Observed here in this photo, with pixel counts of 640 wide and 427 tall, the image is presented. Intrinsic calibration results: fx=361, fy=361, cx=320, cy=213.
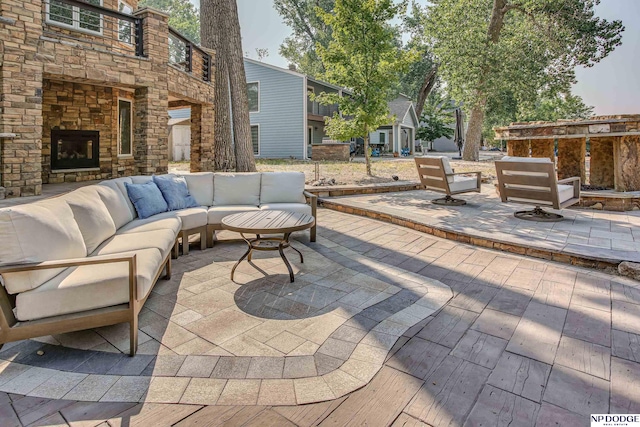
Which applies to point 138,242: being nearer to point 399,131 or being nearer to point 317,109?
point 317,109

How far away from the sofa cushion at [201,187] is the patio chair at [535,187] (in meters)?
4.24

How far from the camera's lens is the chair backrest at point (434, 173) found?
6305mm

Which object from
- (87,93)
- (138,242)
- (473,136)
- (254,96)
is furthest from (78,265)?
(254,96)

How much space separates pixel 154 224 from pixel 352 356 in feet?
7.89

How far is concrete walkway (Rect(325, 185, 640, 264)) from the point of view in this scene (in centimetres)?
377

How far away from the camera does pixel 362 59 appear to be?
9141mm

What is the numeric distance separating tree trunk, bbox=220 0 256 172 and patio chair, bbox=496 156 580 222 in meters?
5.66

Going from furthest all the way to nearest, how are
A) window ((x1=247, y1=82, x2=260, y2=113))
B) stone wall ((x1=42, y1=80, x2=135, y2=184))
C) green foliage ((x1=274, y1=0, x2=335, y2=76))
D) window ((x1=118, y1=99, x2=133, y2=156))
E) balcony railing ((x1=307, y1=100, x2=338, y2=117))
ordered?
1. green foliage ((x1=274, y1=0, x2=335, y2=76))
2. balcony railing ((x1=307, y1=100, x2=338, y2=117))
3. window ((x1=247, y1=82, x2=260, y2=113))
4. window ((x1=118, y1=99, x2=133, y2=156))
5. stone wall ((x1=42, y1=80, x2=135, y2=184))

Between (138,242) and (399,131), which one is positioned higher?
(399,131)

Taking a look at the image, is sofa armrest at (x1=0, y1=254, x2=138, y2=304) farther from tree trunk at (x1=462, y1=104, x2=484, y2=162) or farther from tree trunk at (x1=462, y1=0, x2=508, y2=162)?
tree trunk at (x1=462, y1=104, x2=484, y2=162)

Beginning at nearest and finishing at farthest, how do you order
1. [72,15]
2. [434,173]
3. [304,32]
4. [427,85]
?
[434,173], [72,15], [427,85], [304,32]

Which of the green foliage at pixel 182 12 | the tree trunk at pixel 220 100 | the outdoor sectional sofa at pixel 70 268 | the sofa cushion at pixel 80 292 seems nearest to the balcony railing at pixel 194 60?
the tree trunk at pixel 220 100

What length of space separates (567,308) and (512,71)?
1281 cm

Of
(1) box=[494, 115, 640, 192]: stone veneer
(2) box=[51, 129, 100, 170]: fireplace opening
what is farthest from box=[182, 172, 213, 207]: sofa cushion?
(1) box=[494, 115, 640, 192]: stone veneer
